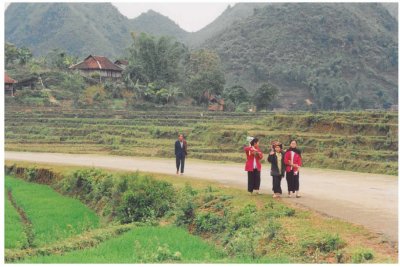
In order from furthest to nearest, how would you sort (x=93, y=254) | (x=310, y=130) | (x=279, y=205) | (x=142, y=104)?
1. (x=142, y=104)
2. (x=310, y=130)
3. (x=279, y=205)
4. (x=93, y=254)

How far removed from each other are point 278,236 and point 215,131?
70.7 ft

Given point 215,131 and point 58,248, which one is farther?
point 215,131

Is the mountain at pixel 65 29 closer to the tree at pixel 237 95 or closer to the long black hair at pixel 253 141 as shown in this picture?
the tree at pixel 237 95

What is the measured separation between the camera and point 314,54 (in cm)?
9462

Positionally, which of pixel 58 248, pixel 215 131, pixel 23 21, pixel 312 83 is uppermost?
pixel 23 21

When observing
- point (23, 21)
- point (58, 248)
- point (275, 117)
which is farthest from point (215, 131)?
point (23, 21)

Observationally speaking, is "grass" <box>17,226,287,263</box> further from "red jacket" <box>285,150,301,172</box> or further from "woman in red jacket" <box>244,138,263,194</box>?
"red jacket" <box>285,150,301,172</box>

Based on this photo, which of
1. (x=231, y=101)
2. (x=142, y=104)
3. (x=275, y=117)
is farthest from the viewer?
(x=231, y=101)

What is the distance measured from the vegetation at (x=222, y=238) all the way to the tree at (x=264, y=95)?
138ft

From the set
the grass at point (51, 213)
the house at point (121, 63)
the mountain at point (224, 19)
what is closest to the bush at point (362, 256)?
the grass at point (51, 213)

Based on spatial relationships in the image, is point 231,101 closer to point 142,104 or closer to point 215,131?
point 142,104

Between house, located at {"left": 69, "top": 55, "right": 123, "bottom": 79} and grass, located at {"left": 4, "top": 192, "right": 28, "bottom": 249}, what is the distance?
161 feet

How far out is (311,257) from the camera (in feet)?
27.9

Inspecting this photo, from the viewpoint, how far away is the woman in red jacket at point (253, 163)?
42.5ft
